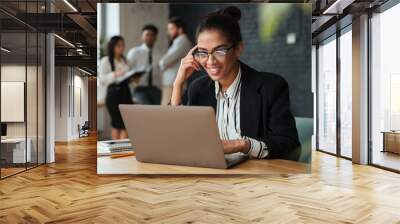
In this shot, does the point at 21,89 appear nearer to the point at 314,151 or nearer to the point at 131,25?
the point at 131,25

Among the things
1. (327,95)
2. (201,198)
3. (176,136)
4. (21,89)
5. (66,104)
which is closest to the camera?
(201,198)

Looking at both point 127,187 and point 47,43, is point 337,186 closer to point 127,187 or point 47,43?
point 127,187

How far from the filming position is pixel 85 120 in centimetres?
2050

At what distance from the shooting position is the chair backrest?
6.48m

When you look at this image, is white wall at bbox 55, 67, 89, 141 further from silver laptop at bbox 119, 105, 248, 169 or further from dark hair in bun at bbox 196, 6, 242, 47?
dark hair in bun at bbox 196, 6, 242, 47

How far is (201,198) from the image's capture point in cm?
509

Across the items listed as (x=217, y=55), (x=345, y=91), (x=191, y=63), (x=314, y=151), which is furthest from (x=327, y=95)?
(x=191, y=63)

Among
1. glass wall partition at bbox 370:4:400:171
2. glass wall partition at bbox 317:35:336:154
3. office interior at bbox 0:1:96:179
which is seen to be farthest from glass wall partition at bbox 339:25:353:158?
office interior at bbox 0:1:96:179

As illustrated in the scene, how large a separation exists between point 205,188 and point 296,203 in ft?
4.53

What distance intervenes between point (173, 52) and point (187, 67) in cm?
32

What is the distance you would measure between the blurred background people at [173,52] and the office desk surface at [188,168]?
1.16 metres

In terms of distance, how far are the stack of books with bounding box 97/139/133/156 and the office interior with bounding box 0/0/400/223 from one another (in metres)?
0.42

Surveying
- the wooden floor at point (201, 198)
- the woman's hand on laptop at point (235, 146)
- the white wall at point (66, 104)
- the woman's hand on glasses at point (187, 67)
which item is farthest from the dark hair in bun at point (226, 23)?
the white wall at point (66, 104)

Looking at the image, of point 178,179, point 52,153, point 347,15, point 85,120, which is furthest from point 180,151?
point 85,120
